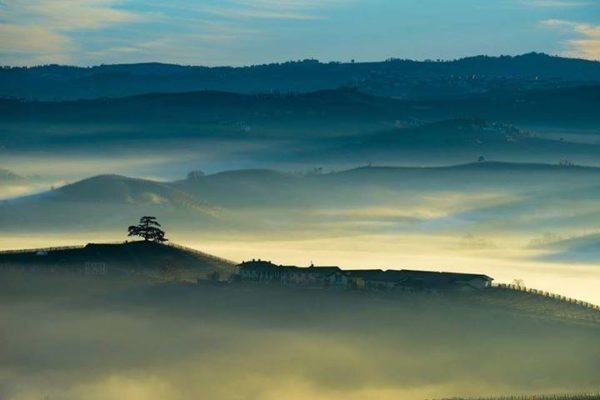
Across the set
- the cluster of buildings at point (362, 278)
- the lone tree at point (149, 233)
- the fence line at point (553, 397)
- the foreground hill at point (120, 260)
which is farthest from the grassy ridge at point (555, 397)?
the lone tree at point (149, 233)

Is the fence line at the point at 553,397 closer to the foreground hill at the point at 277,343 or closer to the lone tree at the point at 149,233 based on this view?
the foreground hill at the point at 277,343

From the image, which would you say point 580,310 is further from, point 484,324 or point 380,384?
point 380,384

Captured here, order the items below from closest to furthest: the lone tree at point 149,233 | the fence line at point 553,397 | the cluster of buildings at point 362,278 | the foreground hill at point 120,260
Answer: the fence line at point 553,397, the cluster of buildings at point 362,278, the foreground hill at point 120,260, the lone tree at point 149,233

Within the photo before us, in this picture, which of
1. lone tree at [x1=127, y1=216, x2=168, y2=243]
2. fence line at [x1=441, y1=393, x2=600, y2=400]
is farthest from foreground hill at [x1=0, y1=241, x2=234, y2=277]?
fence line at [x1=441, y1=393, x2=600, y2=400]

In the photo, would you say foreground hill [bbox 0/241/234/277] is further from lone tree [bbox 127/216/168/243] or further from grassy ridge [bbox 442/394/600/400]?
grassy ridge [bbox 442/394/600/400]

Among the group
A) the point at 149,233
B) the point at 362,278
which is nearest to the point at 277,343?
the point at 362,278

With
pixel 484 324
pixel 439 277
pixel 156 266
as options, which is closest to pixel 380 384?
pixel 484 324

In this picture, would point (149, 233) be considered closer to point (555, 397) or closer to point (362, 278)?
point (362, 278)
